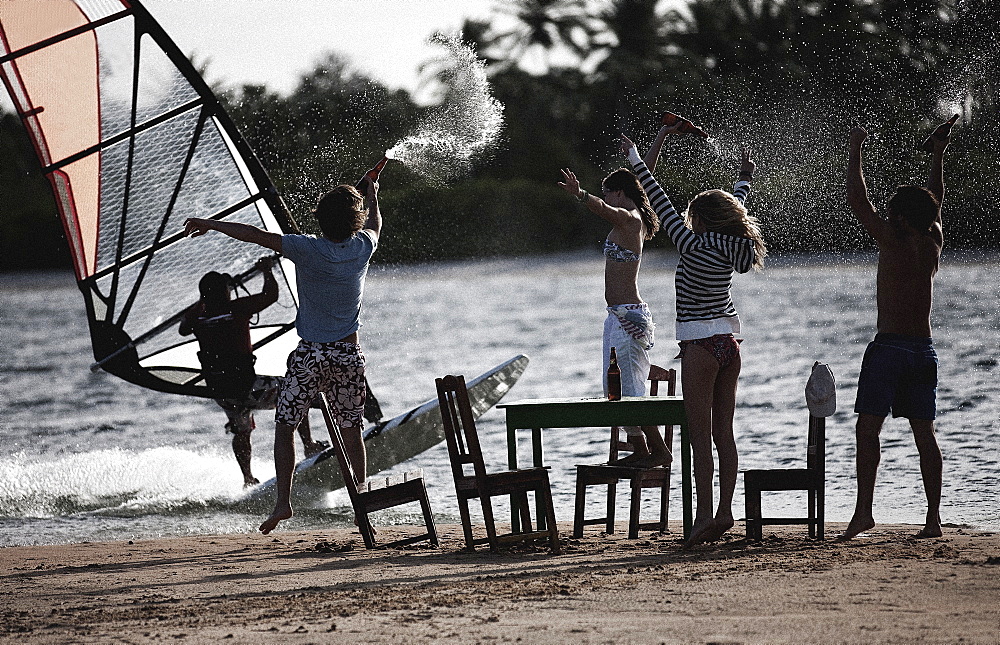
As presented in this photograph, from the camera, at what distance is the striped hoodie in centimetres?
643

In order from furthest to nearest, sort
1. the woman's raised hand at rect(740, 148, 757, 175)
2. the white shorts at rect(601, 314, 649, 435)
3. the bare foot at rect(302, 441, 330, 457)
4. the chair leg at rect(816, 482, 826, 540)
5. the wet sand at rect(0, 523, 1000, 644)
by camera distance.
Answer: the bare foot at rect(302, 441, 330, 457), the white shorts at rect(601, 314, 649, 435), the woman's raised hand at rect(740, 148, 757, 175), the chair leg at rect(816, 482, 826, 540), the wet sand at rect(0, 523, 1000, 644)

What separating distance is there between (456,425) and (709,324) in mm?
1461

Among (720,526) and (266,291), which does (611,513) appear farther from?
(266,291)

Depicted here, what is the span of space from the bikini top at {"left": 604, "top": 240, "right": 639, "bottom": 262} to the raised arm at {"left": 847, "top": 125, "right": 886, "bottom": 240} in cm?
150

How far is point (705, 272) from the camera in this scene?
21.1 ft

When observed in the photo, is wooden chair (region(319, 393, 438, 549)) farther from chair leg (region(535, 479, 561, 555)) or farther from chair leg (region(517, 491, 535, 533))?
chair leg (region(535, 479, 561, 555))

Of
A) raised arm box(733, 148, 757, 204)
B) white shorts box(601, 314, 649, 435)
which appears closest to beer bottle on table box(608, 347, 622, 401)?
white shorts box(601, 314, 649, 435)

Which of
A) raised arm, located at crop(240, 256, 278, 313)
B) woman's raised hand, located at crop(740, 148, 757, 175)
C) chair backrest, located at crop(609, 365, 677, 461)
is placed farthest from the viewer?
→ raised arm, located at crop(240, 256, 278, 313)

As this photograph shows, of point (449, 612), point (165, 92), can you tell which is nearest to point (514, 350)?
point (165, 92)

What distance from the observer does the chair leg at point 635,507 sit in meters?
7.06

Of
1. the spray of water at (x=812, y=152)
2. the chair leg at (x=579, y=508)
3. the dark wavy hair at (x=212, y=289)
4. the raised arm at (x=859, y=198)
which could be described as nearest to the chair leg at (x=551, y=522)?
the chair leg at (x=579, y=508)

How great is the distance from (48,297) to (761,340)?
31.2 metres

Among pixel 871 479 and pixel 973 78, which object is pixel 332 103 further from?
pixel 871 479

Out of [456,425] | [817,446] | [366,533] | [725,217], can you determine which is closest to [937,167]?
[725,217]
